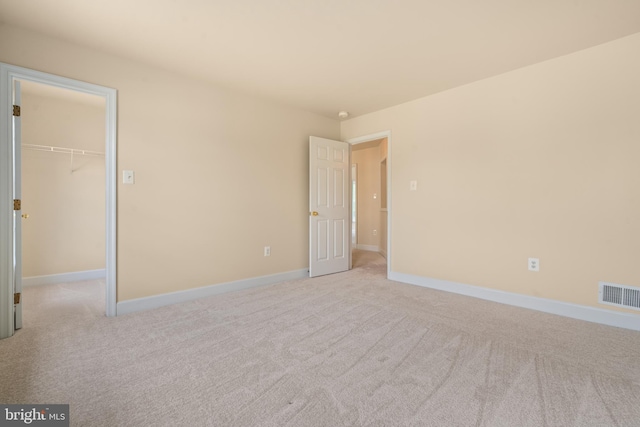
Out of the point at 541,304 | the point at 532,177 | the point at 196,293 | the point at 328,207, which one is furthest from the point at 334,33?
the point at 541,304

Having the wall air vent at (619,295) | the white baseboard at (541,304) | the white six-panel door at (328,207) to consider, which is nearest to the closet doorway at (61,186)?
the white six-panel door at (328,207)

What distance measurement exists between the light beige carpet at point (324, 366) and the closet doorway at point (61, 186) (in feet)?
3.97

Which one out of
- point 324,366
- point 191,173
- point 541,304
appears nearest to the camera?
point 324,366

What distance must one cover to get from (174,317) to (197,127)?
200 centimetres

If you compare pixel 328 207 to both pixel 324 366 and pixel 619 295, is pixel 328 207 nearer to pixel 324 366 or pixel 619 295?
pixel 324 366

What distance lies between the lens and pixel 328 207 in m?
4.29

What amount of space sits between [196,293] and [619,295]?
3.99 m

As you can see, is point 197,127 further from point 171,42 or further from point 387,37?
point 387,37

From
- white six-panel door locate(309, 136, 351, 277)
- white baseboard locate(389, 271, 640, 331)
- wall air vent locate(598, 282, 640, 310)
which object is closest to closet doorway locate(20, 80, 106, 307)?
white six-panel door locate(309, 136, 351, 277)

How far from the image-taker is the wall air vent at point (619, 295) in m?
2.28

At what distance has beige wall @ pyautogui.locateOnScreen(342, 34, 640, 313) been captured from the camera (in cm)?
235

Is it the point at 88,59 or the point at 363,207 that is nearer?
the point at 88,59

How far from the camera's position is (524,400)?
1.42m

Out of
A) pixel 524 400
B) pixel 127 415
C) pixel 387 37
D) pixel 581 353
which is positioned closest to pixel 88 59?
pixel 387 37
